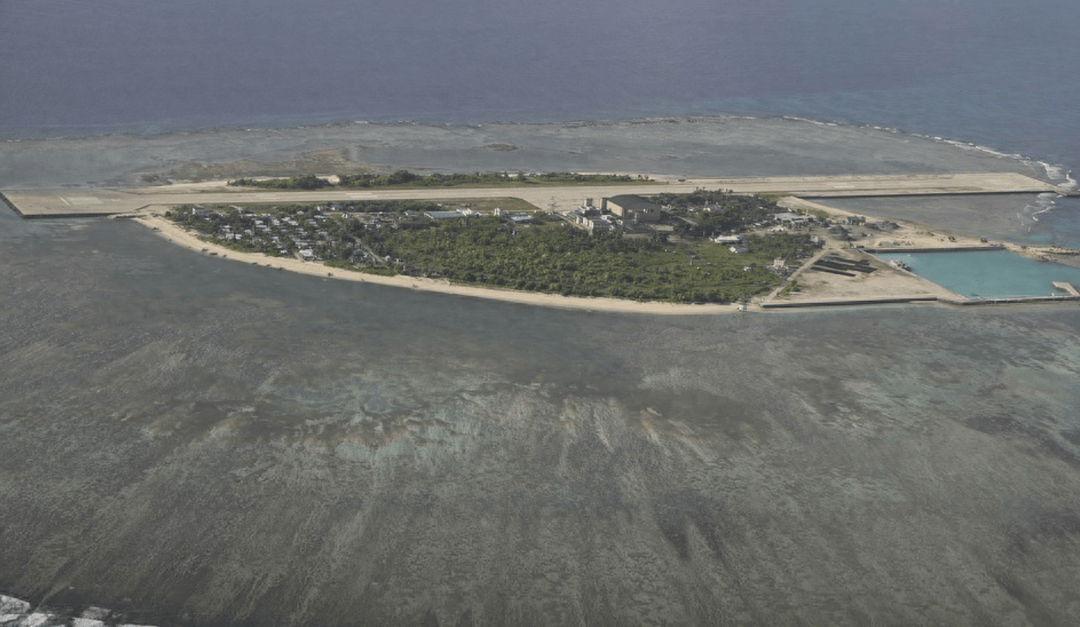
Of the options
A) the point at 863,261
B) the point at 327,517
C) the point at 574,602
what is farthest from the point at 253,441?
the point at 863,261

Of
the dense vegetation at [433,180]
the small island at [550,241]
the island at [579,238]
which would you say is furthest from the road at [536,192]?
the small island at [550,241]

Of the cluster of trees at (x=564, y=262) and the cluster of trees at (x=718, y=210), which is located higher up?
the cluster of trees at (x=718, y=210)

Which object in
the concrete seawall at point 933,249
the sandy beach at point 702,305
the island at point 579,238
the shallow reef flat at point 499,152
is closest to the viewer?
the sandy beach at point 702,305

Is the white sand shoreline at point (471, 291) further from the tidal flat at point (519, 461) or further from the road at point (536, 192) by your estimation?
the road at point (536, 192)

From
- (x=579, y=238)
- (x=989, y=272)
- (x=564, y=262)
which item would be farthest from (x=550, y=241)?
(x=989, y=272)

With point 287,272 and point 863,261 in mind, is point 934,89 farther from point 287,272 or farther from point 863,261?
point 287,272

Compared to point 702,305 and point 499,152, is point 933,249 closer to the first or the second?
point 702,305

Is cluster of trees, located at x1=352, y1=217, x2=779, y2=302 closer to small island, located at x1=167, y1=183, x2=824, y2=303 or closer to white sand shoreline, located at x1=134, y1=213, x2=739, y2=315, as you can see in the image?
small island, located at x1=167, y1=183, x2=824, y2=303

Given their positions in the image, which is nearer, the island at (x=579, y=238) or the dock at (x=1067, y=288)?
the island at (x=579, y=238)
